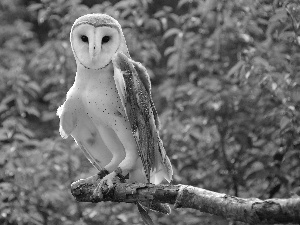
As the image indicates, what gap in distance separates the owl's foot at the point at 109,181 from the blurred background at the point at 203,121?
94 centimetres

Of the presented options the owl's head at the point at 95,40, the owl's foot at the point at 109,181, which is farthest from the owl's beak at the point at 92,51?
the owl's foot at the point at 109,181

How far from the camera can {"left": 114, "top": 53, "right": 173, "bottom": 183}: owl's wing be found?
5.73ft

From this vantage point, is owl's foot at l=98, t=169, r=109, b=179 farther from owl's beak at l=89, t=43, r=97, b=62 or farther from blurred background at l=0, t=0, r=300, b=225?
blurred background at l=0, t=0, r=300, b=225

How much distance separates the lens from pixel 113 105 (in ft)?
5.87

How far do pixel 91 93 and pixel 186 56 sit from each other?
62.7 inches

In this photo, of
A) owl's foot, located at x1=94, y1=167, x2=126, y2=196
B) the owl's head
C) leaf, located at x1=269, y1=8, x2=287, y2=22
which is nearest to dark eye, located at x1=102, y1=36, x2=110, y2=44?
the owl's head

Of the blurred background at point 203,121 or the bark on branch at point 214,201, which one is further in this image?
the blurred background at point 203,121

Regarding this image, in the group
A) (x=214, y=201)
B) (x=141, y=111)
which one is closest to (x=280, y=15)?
(x=141, y=111)

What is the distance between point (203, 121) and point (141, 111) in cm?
136

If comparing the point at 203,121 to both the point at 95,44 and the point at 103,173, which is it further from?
the point at 95,44

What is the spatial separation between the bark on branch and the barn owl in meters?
0.08

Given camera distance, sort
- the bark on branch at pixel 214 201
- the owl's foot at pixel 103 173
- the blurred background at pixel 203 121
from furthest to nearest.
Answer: the blurred background at pixel 203 121, the owl's foot at pixel 103 173, the bark on branch at pixel 214 201

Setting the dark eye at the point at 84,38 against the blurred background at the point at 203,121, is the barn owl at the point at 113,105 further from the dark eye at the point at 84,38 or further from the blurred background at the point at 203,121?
the blurred background at the point at 203,121

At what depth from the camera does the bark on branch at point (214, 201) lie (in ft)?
3.89
